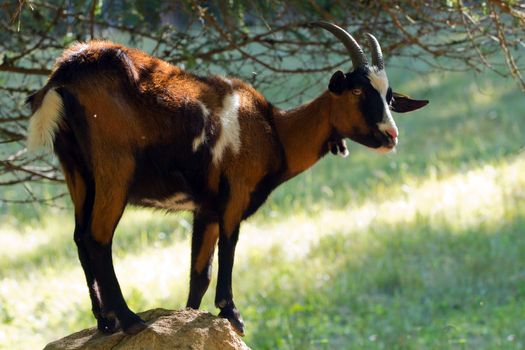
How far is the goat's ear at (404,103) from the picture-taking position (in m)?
5.89

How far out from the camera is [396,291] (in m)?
10.9

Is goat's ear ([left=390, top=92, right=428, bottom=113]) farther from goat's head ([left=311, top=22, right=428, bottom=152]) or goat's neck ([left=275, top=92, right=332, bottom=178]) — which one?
goat's neck ([left=275, top=92, right=332, bottom=178])

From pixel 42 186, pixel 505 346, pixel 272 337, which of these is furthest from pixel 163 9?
pixel 42 186

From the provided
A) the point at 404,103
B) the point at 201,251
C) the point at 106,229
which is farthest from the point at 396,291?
the point at 106,229

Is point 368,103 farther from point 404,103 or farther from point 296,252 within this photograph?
point 296,252

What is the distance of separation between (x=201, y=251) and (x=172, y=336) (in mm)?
745

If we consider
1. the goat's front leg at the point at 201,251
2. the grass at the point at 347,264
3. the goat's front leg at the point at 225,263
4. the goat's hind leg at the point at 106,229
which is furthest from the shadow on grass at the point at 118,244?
the goat's hind leg at the point at 106,229

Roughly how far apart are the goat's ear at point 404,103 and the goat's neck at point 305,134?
1.41 ft

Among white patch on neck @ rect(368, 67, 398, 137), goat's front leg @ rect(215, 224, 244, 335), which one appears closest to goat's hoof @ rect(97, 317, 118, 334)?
goat's front leg @ rect(215, 224, 244, 335)

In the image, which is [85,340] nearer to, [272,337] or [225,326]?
[225,326]

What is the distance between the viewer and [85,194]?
16.8ft

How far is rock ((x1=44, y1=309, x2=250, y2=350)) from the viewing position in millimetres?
5109

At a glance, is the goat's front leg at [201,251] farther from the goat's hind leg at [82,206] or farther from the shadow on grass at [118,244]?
the shadow on grass at [118,244]

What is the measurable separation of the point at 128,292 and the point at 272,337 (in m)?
2.09
